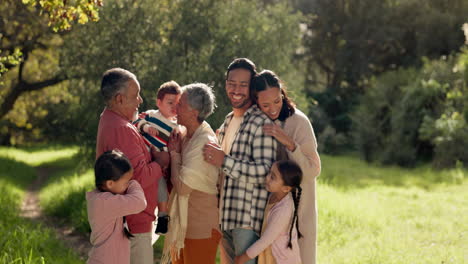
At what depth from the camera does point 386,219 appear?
10633mm

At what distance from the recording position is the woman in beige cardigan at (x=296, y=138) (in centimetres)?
398

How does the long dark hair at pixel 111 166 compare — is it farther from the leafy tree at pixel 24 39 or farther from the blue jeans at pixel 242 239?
the leafy tree at pixel 24 39

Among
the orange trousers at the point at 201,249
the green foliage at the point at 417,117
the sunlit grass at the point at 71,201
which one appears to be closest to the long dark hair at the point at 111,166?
the orange trousers at the point at 201,249

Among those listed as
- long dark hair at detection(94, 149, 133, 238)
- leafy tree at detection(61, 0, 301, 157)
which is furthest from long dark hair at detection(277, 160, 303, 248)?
leafy tree at detection(61, 0, 301, 157)

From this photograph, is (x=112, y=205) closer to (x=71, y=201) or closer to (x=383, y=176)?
(x=71, y=201)

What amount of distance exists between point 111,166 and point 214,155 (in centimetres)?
82

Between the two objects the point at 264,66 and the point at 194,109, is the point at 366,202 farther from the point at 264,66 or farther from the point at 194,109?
the point at 194,109

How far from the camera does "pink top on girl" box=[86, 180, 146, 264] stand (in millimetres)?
3645

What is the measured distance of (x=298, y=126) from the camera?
4148mm

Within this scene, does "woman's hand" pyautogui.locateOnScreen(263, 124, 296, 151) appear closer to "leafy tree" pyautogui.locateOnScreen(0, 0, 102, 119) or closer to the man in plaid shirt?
the man in plaid shirt

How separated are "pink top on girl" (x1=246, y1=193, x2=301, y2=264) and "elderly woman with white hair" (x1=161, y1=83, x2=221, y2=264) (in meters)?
0.57

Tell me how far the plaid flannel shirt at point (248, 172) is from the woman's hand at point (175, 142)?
1.63 ft

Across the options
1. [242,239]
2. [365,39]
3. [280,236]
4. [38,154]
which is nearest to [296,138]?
[280,236]

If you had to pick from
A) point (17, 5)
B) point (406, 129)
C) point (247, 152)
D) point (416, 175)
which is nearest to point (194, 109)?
point (247, 152)
